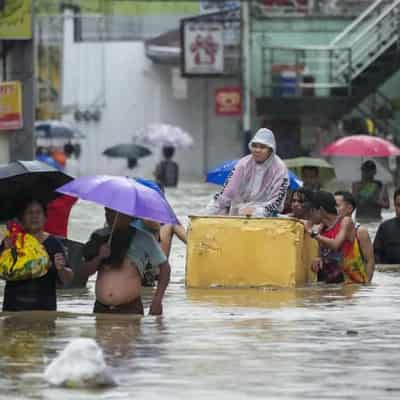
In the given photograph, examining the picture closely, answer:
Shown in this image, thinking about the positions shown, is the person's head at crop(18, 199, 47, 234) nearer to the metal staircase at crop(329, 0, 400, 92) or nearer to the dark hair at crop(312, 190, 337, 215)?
the dark hair at crop(312, 190, 337, 215)

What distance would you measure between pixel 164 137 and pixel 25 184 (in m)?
43.2

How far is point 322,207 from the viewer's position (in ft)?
54.0

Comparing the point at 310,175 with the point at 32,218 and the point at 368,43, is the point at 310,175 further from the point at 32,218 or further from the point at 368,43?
the point at 368,43

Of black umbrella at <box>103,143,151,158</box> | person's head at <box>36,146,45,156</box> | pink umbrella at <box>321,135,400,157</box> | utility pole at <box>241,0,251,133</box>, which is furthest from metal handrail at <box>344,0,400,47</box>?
pink umbrella at <box>321,135,400,157</box>

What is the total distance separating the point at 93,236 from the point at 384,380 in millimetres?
2954

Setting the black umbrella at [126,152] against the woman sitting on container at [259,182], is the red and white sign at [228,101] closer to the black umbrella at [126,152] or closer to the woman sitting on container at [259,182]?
the black umbrella at [126,152]

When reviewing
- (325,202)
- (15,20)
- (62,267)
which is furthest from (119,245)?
(15,20)

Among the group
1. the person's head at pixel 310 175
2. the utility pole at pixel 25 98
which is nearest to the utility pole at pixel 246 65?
the utility pole at pixel 25 98

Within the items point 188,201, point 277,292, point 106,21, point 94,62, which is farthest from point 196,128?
point 277,292

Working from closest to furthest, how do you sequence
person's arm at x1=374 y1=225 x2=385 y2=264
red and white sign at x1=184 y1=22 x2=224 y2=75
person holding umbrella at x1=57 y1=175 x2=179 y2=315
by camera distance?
person holding umbrella at x1=57 y1=175 x2=179 y2=315
person's arm at x1=374 y1=225 x2=385 y2=264
red and white sign at x1=184 y1=22 x2=224 y2=75

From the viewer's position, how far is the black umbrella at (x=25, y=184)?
12.6 meters

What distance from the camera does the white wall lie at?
6172cm

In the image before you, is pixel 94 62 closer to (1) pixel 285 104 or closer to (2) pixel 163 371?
(1) pixel 285 104

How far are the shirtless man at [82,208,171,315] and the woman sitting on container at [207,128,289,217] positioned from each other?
4.29m
